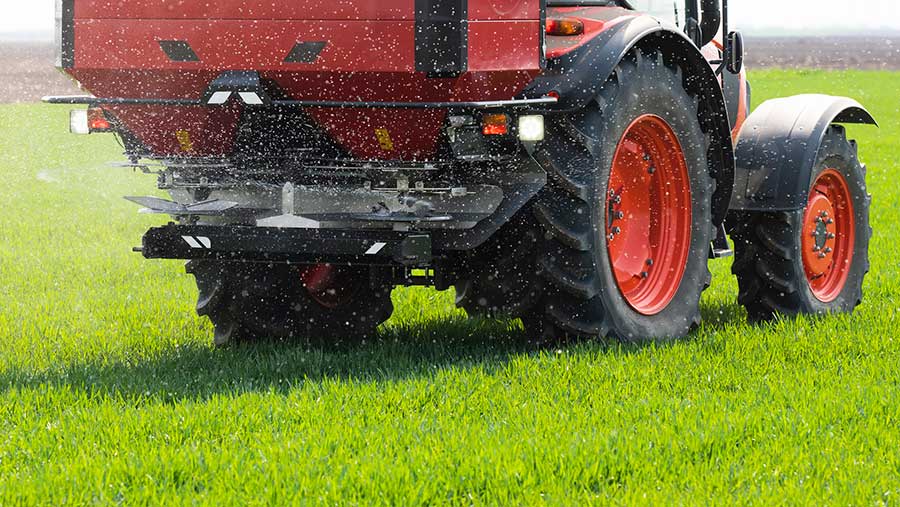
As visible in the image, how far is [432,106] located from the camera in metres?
5.41

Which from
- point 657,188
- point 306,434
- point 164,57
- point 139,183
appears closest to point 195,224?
point 164,57

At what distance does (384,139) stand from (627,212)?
4.97 feet

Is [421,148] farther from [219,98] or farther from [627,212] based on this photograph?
[627,212]

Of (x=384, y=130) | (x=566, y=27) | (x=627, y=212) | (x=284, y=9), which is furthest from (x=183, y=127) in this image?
(x=627, y=212)

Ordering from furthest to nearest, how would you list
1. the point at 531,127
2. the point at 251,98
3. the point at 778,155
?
the point at 778,155 < the point at 531,127 < the point at 251,98

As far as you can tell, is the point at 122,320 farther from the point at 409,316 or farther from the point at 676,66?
the point at 676,66

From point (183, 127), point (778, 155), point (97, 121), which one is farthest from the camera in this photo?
point (778, 155)

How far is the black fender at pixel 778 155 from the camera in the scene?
715 cm

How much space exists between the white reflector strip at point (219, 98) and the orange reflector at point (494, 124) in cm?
101

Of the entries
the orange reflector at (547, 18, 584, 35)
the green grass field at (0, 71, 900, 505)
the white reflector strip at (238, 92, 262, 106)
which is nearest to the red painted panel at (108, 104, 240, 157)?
the white reflector strip at (238, 92, 262, 106)

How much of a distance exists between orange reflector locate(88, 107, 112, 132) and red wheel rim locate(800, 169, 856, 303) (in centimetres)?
364

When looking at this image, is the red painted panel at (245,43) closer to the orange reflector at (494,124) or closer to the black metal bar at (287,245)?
the orange reflector at (494,124)

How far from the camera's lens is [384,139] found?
5641mm

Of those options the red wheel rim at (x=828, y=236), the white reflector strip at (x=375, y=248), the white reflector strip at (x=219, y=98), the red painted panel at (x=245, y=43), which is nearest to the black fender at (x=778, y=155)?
the red wheel rim at (x=828, y=236)
